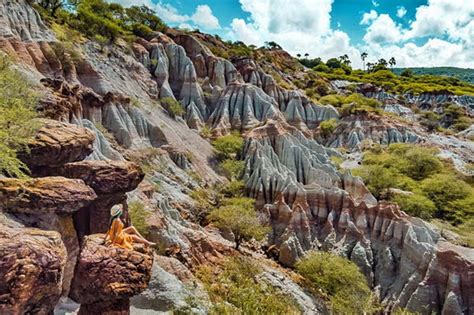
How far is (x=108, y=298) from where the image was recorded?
7848mm

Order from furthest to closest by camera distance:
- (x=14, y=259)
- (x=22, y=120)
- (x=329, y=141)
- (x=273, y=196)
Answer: (x=329, y=141)
(x=273, y=196)
(x=22, y=120)
(x=14, y=259)

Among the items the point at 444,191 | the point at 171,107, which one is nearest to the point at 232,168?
A: the point at 171,107

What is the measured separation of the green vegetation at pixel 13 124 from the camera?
34.4 feet

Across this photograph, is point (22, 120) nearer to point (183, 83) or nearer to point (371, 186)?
point (371, 186)

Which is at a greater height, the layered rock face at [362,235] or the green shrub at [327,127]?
the green shrub at [327,127]

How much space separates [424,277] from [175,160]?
21.0 meters

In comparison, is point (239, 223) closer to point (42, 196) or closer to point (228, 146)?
point (42, 196)

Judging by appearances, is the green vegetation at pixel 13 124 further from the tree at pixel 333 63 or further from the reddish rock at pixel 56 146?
the tree at pixel 333 63

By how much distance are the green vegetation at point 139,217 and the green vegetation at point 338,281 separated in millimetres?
10154

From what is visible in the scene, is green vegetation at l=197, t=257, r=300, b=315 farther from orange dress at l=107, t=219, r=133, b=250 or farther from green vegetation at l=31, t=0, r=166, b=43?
green vegetation at l=31, t=0, r=166, b=43

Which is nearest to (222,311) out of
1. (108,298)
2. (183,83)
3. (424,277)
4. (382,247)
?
(108,298)

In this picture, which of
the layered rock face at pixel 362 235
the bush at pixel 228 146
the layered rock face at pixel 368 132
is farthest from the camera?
the layered rock face at pixel 368 132

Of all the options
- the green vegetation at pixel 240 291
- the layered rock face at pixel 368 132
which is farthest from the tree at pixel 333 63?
the green vegetation at pixel 240 291

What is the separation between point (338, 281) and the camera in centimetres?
2023
